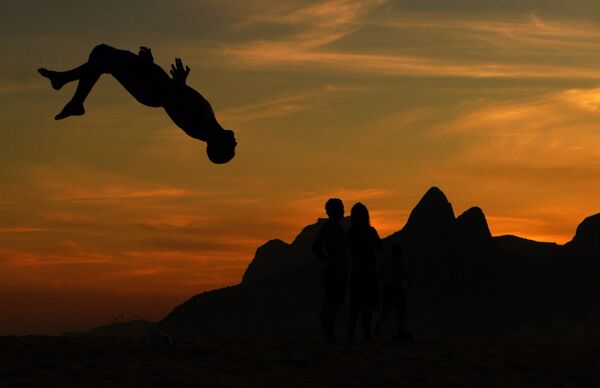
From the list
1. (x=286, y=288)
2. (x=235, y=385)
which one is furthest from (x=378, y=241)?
(x=286, y=288)

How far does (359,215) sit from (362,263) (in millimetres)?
844

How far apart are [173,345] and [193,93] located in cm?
718

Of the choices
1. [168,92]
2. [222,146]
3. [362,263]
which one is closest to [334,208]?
[362,263]

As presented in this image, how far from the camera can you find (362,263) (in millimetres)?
17812

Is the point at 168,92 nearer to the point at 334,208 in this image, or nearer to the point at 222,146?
the point at 222,146

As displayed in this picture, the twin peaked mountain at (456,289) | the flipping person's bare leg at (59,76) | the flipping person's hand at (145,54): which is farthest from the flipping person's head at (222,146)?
the twin peaked mountain at (456,289)

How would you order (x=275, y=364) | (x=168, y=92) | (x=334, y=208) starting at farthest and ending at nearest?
1. (x=334, y=208)
2. (x=275, y=364)
3. (x=168, y=92)

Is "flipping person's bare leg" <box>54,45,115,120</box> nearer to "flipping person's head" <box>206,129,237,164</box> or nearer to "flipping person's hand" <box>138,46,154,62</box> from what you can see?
"flipping person's hand" <box>138,46,154,62</box>

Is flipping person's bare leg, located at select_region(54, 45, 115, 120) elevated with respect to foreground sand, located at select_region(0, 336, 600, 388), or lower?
elevated

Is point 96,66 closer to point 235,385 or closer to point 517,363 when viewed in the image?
point 235,385

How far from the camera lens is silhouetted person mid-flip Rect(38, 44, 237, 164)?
10.3 m

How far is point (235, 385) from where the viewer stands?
13039 mm

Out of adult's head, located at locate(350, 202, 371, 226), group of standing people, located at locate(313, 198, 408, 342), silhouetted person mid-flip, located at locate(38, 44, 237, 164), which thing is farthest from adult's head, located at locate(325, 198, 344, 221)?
silhouetted person mid-flip, located at locate(38, 44, 237, 164)

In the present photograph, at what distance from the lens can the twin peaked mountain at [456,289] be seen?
4823 inches
